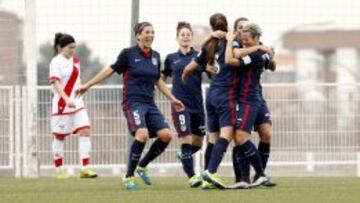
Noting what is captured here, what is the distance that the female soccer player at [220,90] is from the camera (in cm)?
1493

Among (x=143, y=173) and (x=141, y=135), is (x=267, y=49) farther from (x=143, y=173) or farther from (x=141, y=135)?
(x=143, y=173)

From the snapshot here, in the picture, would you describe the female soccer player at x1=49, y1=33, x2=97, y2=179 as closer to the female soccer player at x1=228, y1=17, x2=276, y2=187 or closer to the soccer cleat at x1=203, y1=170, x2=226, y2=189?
the female soccer player at x1=228, y1=17, x2=276, y2=187

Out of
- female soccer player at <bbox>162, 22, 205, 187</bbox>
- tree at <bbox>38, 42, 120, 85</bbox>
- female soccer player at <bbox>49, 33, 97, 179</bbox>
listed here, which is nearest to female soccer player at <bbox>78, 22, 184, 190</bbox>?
female soccer player at <bbox>162, 22, 205, 187</bbox>

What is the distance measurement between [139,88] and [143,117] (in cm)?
33

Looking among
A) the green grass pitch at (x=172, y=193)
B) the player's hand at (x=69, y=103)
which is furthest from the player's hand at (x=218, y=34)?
the player's hand at (x=69, y=103)

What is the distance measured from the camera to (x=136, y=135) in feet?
50.5

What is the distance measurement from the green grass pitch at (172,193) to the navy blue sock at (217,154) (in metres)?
0.28

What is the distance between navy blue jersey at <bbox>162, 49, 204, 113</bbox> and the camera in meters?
16.3

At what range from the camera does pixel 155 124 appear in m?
15.6

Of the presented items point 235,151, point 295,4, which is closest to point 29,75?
point 295,4

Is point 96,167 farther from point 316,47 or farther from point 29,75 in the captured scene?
point 316,47

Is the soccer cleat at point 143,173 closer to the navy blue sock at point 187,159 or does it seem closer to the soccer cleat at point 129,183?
the navy blue sock at point 187,159

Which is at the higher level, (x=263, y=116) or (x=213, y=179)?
(x=263, y=116)

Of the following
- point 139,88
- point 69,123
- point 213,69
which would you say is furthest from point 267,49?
point 69,123
